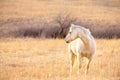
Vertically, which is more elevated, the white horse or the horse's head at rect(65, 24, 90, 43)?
the horse's head at rect(65, 24, 90, 43)

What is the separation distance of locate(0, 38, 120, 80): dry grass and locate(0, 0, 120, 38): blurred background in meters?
0.10

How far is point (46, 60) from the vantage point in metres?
4.95

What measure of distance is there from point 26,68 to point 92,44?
2.52 feet

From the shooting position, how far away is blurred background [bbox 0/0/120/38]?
4832mm

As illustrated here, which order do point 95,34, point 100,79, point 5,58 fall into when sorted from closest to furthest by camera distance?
1. point 100,79
2. point 5,58
3. point 95,34

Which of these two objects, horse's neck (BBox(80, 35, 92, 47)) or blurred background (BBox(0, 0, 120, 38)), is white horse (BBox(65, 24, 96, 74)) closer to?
horse's neck (BBox(80, 35, 92, 47))

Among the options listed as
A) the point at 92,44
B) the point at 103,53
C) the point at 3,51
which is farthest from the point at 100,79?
the point at 3,51

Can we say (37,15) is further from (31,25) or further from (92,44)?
(92,44)

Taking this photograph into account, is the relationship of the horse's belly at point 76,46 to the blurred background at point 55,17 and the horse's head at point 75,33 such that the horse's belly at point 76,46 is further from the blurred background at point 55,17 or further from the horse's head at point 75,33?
the blurred background at point 55,17

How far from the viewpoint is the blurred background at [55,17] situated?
483cm

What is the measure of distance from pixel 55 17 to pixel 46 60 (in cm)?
53

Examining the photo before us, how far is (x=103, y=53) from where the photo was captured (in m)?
5.16

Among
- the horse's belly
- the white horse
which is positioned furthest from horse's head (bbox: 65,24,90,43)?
the horse's belly

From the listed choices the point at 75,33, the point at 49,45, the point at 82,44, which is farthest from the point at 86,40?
the point at 49,45
